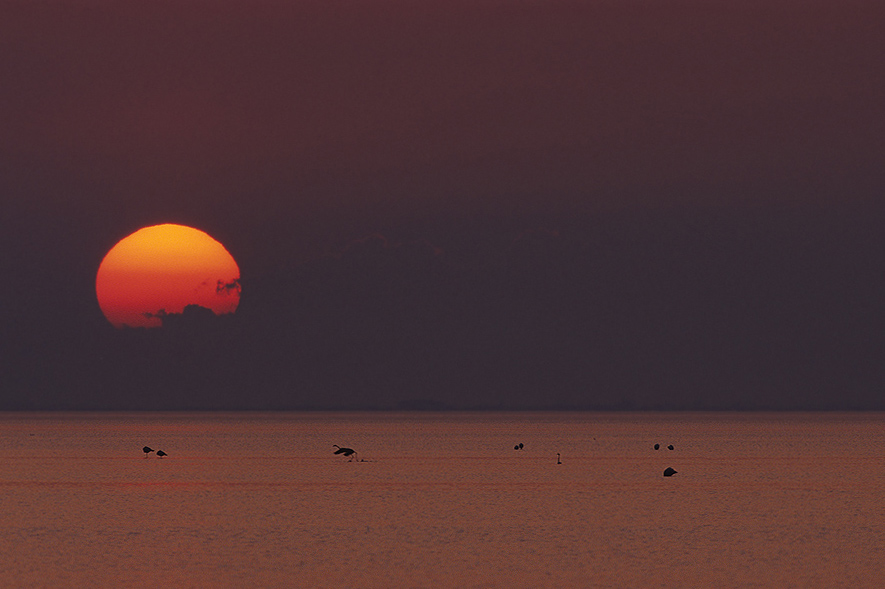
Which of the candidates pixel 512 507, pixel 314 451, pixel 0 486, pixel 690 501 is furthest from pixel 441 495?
pixel 314 451

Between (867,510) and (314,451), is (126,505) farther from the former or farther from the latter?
(314,451)

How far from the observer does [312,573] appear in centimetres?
3684

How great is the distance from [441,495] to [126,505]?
15.3m

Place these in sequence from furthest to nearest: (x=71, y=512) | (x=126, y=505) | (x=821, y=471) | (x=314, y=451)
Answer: (x=314, y=451) → (x=821, y=471) → (x=126, y=505) → (x=71, y=512)

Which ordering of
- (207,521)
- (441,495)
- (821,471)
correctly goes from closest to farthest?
(207,521) < (441,495) < (821,471)

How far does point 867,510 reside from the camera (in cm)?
5606

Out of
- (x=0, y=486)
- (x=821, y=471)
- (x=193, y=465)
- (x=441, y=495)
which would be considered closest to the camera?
(x=441, y=495)

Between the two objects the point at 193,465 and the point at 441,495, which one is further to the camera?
the point at 193,465

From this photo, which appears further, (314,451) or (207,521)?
(314,451)

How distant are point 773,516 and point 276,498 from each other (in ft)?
75.4

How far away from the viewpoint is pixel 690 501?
6097 centimetres

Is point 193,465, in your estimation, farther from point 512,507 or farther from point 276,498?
point 512,507

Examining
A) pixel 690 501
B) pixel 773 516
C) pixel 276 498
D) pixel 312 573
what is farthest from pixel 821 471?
pixel 312 573

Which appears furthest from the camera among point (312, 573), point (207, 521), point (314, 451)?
point (314, 451)
